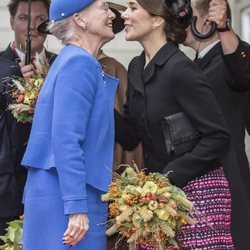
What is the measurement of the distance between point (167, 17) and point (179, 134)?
1.92 ft

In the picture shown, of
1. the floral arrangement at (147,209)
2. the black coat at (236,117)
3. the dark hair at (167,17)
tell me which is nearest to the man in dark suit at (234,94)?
the black coat at (236,117)

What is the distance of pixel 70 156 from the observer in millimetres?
3354

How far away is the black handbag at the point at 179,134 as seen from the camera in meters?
3.61

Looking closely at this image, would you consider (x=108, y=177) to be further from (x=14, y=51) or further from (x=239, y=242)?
(x=14, y=51)

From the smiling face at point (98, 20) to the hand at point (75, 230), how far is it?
865mm

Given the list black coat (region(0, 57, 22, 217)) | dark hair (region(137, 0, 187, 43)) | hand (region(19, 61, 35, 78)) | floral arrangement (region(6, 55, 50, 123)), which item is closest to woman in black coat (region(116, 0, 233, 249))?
dark hair (region(137, 0, 187, 43))

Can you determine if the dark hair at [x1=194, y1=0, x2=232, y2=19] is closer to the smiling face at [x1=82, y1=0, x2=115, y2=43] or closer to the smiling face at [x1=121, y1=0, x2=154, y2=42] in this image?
the smiling face at [x1=121, y1=0, x2=154, y2=42]

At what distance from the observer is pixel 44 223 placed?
3.48 meters

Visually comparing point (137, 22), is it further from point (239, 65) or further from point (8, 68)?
point (8, 68)

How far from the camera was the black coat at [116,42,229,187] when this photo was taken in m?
3.58

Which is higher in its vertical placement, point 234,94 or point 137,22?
point 137,22

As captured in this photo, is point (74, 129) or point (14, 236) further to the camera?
point (14, 236)

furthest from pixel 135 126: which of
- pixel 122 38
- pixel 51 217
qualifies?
pixel 122 38

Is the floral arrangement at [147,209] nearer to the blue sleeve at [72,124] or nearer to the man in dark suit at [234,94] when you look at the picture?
the blue sleeve at [72,124]
